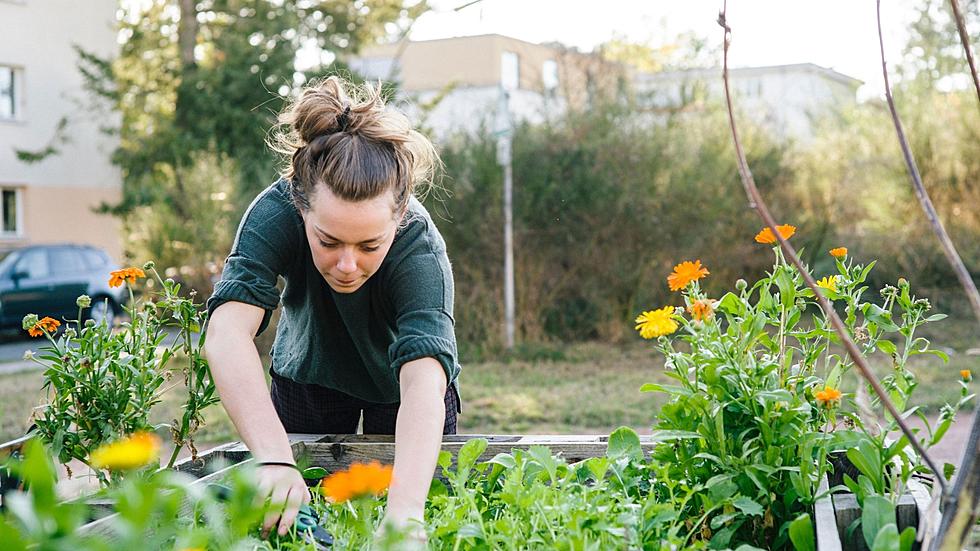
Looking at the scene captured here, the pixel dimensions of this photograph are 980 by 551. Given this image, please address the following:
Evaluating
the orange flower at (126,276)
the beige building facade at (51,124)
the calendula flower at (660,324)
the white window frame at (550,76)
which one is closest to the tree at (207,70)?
the beige building facade at (51,124)

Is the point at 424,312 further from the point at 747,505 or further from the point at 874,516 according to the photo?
the point at 874,516

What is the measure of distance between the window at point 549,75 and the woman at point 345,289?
345 inches

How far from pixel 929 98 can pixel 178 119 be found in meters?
11.6

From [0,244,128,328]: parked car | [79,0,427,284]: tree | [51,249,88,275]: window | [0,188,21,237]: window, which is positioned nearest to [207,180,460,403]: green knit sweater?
[0,244,128,328]: parked car

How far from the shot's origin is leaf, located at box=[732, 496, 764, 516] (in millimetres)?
1308

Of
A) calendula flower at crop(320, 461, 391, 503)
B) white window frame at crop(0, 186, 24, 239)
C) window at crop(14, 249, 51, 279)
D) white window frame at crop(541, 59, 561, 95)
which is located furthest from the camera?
white window frame at crop(0, 186, 24, 239)

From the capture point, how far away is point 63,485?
179 cm

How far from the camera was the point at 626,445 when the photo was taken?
1.55m

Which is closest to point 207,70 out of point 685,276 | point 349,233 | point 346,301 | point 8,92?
point 8,92

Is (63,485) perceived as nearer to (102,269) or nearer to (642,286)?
(642,286)

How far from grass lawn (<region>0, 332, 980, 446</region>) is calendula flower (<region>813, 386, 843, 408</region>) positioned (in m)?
3.48

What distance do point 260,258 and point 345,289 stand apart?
18cm

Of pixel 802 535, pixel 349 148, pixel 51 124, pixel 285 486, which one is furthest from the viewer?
pixel 51 124

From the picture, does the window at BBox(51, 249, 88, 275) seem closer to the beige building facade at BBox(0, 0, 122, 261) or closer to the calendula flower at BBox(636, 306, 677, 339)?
the beige building facade at BBox(0, 0, 122, 261)
